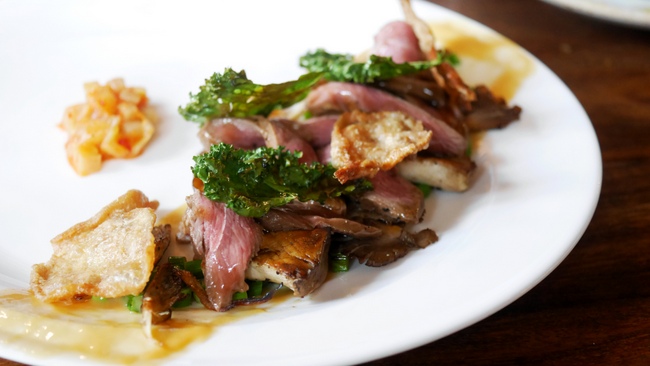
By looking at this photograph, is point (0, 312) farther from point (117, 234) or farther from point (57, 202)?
point (57, 202)

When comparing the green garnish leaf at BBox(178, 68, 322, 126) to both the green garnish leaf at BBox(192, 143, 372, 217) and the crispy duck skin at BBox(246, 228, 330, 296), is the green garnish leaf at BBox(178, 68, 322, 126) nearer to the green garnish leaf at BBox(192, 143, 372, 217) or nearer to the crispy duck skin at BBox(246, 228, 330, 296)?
the green garnish leaf at BBox(192, 143, 372, 217)

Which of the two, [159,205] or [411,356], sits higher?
[159,205]

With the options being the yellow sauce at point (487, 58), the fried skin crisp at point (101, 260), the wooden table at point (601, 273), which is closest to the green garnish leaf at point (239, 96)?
the fried skin crisp at point (101, 260)

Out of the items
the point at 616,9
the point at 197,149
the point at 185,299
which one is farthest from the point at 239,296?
the point at 616,9

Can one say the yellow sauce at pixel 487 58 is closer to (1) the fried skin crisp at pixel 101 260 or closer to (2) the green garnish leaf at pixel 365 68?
(2) the green garnish leaf at pixel 365 68

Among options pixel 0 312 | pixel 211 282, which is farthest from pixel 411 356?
pixel 0 312
